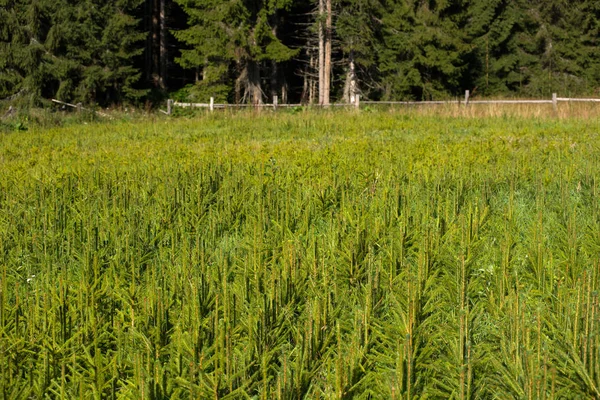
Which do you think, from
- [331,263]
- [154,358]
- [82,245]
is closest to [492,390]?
[154,358]

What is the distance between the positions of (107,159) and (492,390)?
7504 mm

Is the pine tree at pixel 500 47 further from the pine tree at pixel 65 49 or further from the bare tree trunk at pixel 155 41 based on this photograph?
the pine tree at pixel 65 49

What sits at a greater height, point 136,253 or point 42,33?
point 42,33

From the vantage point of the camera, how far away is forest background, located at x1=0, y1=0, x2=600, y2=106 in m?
28.6

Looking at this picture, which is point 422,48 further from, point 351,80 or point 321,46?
point 321,46

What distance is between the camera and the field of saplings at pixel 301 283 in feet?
7.31

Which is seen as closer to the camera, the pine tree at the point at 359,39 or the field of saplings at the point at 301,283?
the field of saplings at the point at 301,283

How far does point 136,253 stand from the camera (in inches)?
158

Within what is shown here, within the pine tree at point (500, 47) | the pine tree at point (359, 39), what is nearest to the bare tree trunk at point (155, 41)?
the pine tree at point (359, 39)

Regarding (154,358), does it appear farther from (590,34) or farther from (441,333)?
(590,34)

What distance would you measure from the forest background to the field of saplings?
22.5 meters

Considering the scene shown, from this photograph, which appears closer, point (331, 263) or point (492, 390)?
point (492, 390)

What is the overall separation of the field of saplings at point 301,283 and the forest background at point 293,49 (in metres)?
22.5

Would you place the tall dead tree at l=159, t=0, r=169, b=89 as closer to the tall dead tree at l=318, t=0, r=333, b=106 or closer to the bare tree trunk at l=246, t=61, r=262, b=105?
the bare tree trunk at l=246, t=61, r=262, b=105
